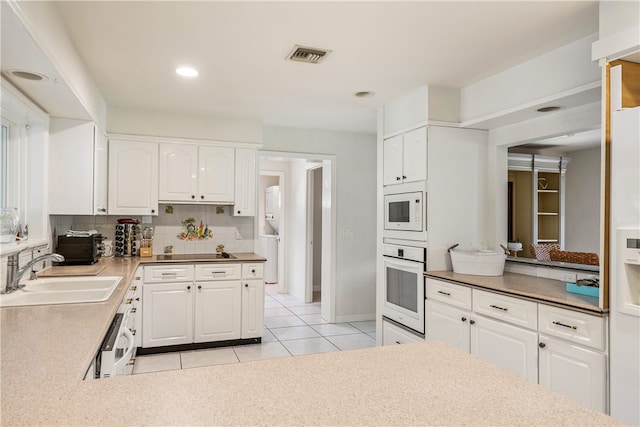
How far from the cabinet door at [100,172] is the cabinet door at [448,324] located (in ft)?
9.18

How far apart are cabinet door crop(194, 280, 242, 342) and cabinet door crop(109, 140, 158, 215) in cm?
95

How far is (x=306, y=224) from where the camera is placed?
6219 mm

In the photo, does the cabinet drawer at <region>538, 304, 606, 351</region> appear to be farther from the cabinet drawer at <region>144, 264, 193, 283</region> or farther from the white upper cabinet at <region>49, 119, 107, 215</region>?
the white upper cabinet at <region>49, 119, 107, 215</region>

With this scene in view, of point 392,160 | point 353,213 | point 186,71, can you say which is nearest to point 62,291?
point 186,71

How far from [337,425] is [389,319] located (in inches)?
120

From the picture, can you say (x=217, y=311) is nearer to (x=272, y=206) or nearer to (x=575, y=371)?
(x=575, y=371)

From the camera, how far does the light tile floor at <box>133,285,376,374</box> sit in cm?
370

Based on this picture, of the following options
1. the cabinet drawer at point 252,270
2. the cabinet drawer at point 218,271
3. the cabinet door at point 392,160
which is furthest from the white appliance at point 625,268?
the cabinet drawer at point 218,271

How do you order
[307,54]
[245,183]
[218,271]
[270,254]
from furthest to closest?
[270,254]
[245,183]
[218,271]
[307,54]

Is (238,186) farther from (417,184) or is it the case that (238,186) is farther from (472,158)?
(472,158)

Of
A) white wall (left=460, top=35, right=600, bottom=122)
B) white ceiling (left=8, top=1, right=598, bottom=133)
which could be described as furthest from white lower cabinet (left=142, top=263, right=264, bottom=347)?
white wall (left=460, top=35, right=600, bottom=122)

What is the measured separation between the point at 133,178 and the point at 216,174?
0.79 m

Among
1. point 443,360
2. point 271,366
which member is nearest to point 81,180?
point 271,366

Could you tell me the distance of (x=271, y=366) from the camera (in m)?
1.15
